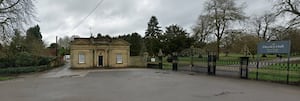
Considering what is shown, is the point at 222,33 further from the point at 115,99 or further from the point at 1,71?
the point at 115,99

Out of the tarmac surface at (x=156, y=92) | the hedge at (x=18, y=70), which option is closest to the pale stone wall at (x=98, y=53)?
→ the hedge at (x=18, y=70)

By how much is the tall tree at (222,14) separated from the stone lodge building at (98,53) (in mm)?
14163

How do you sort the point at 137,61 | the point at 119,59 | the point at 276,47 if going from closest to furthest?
the point at 276,47, the point at 119,59, the point at 137,61

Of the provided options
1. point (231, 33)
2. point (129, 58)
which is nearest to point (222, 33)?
point (231, 33)

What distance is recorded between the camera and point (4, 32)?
84.3 ft

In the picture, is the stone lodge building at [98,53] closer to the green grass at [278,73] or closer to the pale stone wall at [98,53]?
the pale stone wall at [98,53]

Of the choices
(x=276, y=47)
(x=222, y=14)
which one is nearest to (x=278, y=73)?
(x=276, y=47)

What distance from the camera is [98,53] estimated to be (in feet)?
122

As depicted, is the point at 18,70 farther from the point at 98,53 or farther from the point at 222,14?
the point at 222,14

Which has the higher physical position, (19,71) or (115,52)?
(115,52)

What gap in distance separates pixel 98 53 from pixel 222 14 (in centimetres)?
1954

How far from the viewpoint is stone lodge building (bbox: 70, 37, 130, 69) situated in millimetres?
36156

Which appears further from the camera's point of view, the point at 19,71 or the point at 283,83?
the point at 19,71

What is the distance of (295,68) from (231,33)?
25305 millimetres
